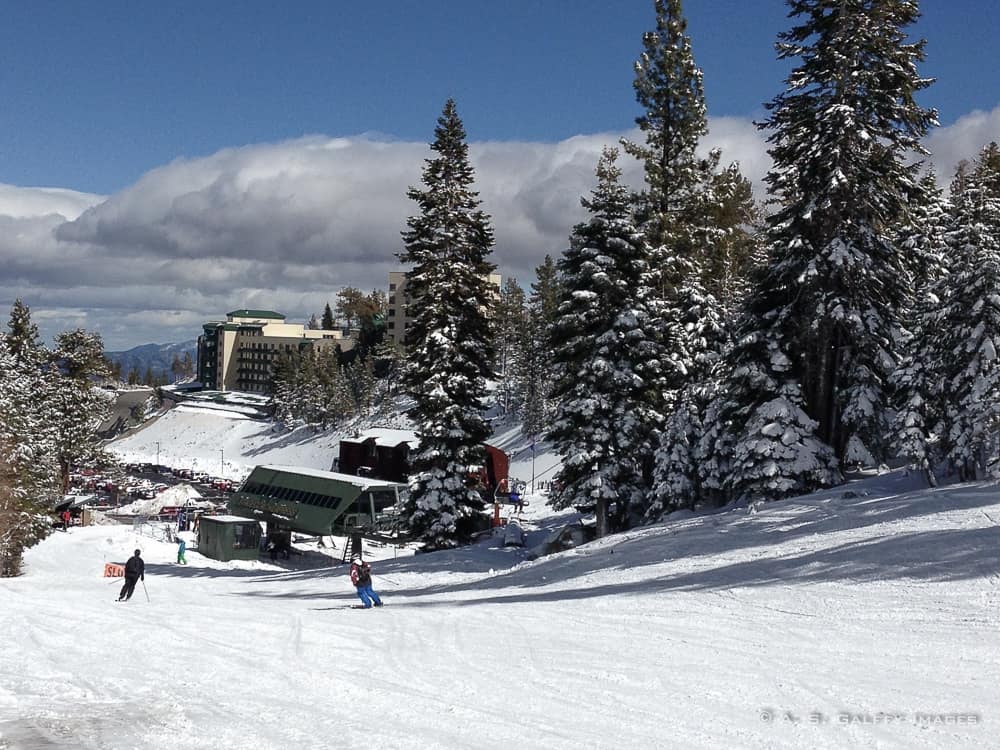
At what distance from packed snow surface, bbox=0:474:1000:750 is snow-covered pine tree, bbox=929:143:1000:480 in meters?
1.62

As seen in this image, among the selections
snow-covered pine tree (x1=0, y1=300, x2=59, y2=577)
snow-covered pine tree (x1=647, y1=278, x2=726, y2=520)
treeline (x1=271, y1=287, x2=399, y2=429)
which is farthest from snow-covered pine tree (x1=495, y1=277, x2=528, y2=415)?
snow-covered pine tree (x1=647, y1=278, x2=726, y2=520)

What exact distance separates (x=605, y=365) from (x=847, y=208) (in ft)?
30.0

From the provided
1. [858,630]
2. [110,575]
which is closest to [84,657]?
[858,630]

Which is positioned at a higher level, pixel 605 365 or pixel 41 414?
pixel 605 365

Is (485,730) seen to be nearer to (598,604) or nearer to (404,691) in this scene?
(404,691)

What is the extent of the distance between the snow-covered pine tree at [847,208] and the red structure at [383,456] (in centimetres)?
3849

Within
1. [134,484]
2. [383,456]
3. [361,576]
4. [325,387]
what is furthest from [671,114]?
[325,387]

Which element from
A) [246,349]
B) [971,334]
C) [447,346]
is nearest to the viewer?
[971,334]

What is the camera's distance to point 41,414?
54938 millimetres

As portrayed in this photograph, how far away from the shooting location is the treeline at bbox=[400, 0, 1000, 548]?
22812 millimetres

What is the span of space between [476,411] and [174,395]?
458 feet

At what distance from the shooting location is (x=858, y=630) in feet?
44.8

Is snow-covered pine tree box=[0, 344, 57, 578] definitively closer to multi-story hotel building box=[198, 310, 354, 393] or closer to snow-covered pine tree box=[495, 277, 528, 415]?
snow-covered pine tree box=[495, 277, 528, 415]

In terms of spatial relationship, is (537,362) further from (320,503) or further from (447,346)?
(447,346)
